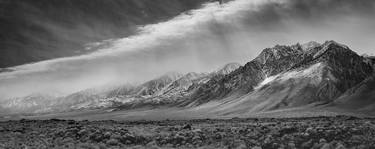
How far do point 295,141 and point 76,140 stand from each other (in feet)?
59.4

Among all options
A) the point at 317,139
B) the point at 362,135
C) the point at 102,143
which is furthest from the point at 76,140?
the point at 362,135

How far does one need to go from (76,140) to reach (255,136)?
1516 cm

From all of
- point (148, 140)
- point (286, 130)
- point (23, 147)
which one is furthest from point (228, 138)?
point (23, 147)

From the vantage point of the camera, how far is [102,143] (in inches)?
1128

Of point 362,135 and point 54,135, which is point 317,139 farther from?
point 54,135

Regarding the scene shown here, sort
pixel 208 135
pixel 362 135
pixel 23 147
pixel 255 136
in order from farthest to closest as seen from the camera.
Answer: pixel 208 135 → pixel 255 136 → pixel 23 147 → pixel 362 135

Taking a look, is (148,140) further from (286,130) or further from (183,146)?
(286,130)

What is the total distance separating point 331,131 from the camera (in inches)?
977

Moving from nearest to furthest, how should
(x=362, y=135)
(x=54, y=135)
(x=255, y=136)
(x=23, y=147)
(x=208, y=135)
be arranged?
(x=362, y=135) → (x=23, y=147) → (x=255, y=136) → (x=208, y=135) → (x=54, y=135)

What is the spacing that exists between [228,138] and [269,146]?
4.68 metres

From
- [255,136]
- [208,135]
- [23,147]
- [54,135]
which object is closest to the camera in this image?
[23,147]

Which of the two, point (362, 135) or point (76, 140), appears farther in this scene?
point (76, 140)

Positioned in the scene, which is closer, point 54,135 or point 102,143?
point 102,143

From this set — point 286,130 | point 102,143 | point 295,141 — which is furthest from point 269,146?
point 102,143
